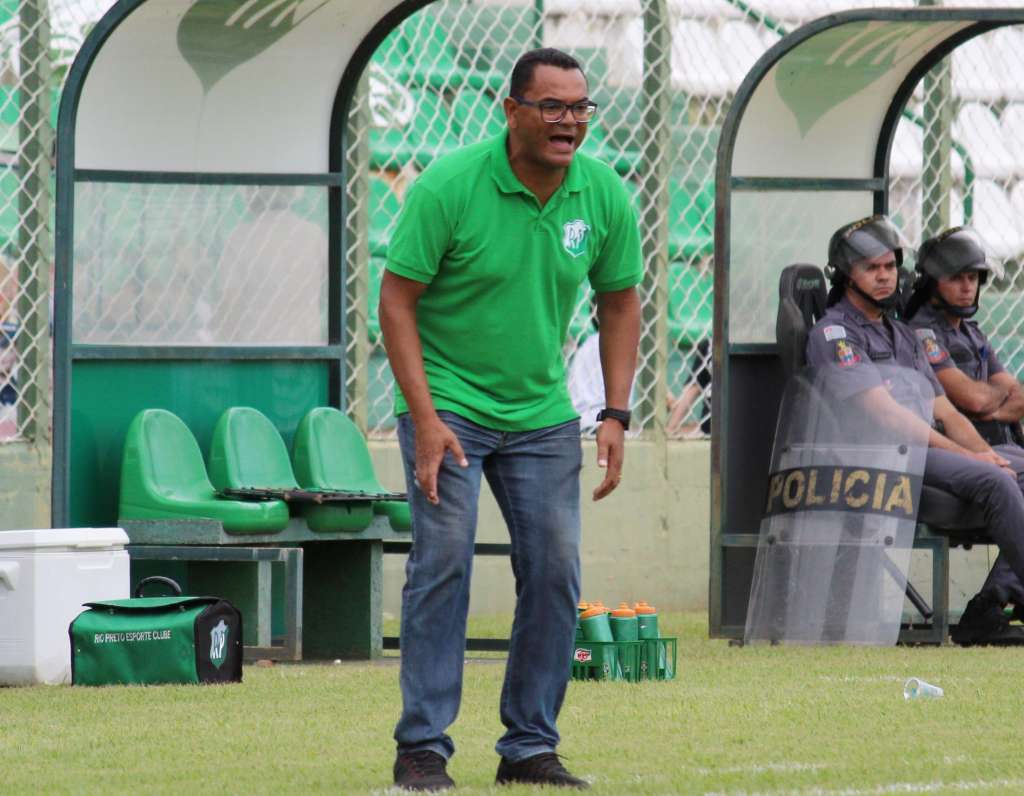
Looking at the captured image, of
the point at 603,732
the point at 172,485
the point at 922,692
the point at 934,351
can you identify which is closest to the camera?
the point at 603,732

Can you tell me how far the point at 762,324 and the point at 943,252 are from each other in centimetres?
82

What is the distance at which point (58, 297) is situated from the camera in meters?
8.73

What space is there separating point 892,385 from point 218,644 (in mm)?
3209

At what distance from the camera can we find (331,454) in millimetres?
9383

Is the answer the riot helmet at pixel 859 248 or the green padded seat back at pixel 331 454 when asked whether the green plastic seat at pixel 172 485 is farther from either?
the riot helmet at pixel 859 248

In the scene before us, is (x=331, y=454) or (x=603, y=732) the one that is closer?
(x=603, y=732)

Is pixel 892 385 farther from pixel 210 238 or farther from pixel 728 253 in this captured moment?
pixel 210 238

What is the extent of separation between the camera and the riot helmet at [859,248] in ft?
31.4

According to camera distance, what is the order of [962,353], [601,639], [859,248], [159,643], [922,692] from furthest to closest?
[962,353]
[859,248]
[601,639]
[159,643]
[922,692]

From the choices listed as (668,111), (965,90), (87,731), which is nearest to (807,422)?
(668,111)

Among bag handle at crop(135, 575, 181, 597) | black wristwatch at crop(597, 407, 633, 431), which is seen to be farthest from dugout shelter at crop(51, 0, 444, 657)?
black wristwatch at crop(597, 407, 633, 431)

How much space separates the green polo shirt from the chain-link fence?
5.24 m

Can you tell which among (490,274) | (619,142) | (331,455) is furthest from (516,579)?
(619,142)

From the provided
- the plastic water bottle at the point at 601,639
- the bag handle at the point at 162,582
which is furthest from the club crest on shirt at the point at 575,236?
the bag handle at the point at 162,582
